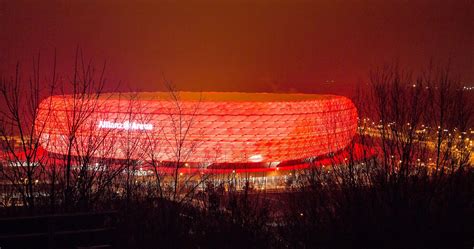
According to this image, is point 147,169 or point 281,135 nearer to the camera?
point 147,169

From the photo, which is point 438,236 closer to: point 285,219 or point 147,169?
point 285,219

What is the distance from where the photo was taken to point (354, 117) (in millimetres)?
36188

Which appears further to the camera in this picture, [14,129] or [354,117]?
[354,117]

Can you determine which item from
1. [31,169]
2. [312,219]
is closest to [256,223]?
[312,219]

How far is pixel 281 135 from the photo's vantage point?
1243 inches

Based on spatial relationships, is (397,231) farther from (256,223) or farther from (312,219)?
(256,223)

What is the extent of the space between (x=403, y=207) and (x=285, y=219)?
88.1 inches

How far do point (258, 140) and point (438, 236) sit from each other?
2395 cm

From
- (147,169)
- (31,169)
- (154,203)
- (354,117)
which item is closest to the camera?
(31,169)

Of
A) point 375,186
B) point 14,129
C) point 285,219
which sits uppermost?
point 14,129

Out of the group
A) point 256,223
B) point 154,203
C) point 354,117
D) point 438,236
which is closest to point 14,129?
point 154,203

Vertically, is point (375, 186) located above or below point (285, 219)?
above

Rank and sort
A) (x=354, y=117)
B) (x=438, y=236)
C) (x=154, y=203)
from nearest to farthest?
(x=438, y=236) → (x=154, y=203) → (x=354, y=117)

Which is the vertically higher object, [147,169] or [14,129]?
[14,129]
